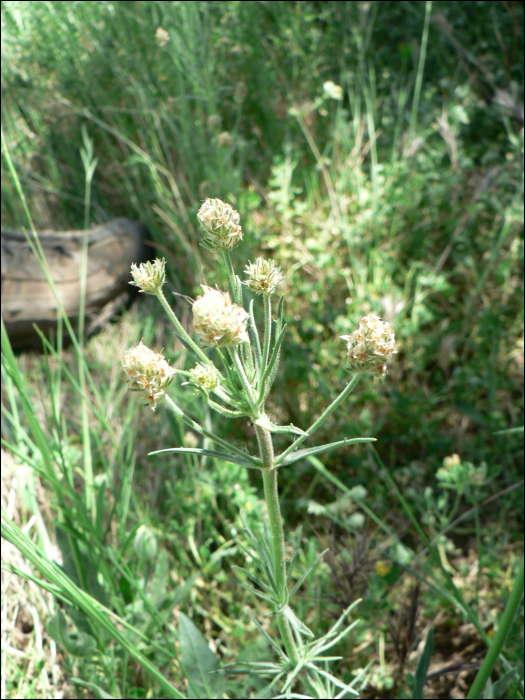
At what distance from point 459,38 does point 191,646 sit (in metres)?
2.76

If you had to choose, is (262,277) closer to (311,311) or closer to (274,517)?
(274,517)

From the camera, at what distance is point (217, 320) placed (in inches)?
25.4

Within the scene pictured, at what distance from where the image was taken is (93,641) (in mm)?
1245

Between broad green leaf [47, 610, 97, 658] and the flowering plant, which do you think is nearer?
the flowering plant

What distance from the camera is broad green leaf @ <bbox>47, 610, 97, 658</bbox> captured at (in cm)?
122

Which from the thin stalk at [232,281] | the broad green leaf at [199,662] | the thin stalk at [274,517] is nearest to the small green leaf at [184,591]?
the broad green leaf at [199,662]

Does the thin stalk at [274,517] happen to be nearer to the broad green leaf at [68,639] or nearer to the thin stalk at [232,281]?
the thin stalk at [232,281]

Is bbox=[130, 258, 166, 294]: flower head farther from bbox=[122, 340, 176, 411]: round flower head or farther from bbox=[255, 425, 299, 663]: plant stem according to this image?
bbox=[255, 425, 299, 663]: plant stem

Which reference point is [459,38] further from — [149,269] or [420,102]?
[149,269]

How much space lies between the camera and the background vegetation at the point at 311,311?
→ 4.68ft

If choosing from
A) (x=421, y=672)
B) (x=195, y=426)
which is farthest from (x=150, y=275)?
(x=421, y=672)

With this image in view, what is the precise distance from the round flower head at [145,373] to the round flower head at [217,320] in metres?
0.08

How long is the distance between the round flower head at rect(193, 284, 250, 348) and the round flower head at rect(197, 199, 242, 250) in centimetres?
10

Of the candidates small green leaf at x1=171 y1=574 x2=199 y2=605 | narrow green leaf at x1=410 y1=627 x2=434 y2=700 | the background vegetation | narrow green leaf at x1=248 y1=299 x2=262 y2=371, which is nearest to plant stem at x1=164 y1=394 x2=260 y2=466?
narrow green leaf at x1=248 y1=299 x2=262 y2=371
